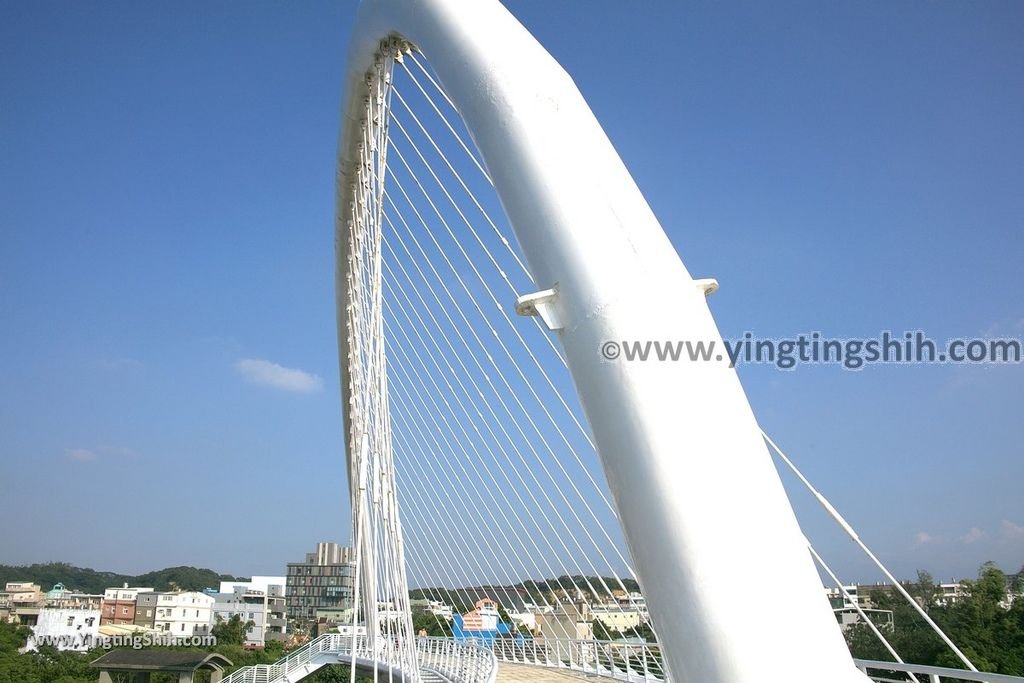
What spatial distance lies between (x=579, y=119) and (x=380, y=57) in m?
7.04

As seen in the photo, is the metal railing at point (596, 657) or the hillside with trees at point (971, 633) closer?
the metal railing at point (596, 657)

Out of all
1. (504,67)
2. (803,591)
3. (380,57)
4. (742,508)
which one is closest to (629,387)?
(742,508)

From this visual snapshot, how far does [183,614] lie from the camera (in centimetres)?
9294

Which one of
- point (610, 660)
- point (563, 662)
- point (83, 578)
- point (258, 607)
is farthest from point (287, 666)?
point (83, 578)

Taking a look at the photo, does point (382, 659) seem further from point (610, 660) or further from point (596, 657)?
point (610, 660)

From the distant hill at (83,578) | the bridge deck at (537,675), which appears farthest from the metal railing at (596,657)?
the distant hill at (83,578)

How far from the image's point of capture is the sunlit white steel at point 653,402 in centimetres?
308

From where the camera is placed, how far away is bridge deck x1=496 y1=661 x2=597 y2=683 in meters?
14.0

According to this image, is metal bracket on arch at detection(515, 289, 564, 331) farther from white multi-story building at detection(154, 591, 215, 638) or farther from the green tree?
white multi-story building at detection(154, 591, 215, 638)

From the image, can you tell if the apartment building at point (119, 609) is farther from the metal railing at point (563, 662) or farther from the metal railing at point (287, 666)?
the metal railing at point (563, 662)

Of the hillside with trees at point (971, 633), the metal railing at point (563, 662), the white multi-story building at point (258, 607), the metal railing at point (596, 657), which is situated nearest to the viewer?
the metal railing at point (563, 662)

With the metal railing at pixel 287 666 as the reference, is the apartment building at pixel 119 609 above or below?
above

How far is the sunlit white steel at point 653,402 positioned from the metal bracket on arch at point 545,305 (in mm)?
56

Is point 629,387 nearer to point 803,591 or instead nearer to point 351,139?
point 803,591
